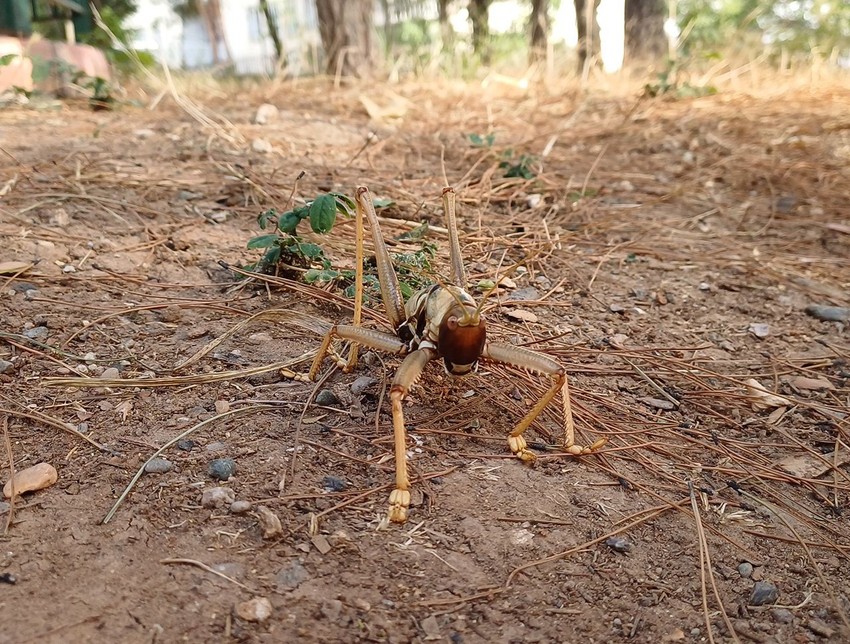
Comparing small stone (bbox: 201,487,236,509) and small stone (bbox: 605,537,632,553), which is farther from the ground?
small stone (bbox: 201,487,236,509)

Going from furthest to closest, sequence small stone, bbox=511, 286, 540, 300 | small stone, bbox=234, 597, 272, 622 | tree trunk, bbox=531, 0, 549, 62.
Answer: tree trunk, bbox=531, 0, 549, 62, small stone, bbox=511, 286, 540, 300, small stone, bbox=234, 597, 272, 622

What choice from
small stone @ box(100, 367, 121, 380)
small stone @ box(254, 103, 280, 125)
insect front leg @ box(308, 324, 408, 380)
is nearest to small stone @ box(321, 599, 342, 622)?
insect front leg @ box(308, 324, 408, 380)

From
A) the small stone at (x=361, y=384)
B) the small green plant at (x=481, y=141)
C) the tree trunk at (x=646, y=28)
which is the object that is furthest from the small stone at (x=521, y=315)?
the tree trunk at (x=646, y=28)

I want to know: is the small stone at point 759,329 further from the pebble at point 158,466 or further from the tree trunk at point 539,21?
the tree trunk at point 539,21

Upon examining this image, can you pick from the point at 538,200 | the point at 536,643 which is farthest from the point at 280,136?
the point at 536,643

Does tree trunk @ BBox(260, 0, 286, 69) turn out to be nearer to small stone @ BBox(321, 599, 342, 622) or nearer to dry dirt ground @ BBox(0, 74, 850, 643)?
dry dirt ground @ BBox(0, 74, 850, 643)

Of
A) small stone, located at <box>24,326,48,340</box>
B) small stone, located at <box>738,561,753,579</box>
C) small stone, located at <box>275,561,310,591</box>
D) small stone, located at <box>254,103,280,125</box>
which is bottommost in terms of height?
small stone, located at <box>738,561,753,579</box>

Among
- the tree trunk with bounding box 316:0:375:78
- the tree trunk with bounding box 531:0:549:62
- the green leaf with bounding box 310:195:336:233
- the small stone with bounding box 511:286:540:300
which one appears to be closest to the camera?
the green leaf with bounding box 310:195:336:233

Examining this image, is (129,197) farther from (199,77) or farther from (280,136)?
(199,77)
